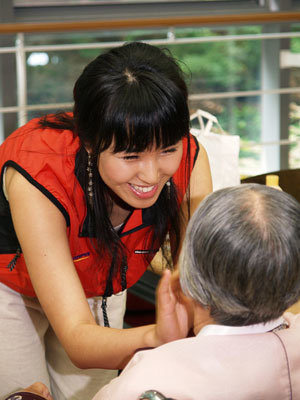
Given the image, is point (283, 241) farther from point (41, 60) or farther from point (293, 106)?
point (293, 106)

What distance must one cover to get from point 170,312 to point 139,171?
1.06ft

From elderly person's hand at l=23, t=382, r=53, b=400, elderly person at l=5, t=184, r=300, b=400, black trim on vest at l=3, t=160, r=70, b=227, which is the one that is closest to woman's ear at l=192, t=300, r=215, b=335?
elderly person at l=5, t=184, r=300, b=400

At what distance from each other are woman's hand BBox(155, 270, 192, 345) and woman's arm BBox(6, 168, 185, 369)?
16cm

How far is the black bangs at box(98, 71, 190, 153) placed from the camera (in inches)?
47.4

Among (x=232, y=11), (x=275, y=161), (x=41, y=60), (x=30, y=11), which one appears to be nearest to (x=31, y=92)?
(x=41, y=60)

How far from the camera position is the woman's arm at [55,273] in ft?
4.14

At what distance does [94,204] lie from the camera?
56.6 inches

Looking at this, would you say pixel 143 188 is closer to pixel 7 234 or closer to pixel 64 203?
pixel 64 203

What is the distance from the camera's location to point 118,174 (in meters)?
1.29

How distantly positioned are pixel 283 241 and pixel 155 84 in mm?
461

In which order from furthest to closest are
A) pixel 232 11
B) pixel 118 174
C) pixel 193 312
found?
pixel 232 11
pixel 118 174
pixel 193 312

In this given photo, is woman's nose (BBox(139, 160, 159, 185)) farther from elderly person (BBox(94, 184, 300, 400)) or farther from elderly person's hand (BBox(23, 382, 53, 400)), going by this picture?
elderly person's hand (BBox(23, 382, 53, 400))

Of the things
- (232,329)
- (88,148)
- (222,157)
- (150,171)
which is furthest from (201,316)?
(222,157)

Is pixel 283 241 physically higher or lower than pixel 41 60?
lower
